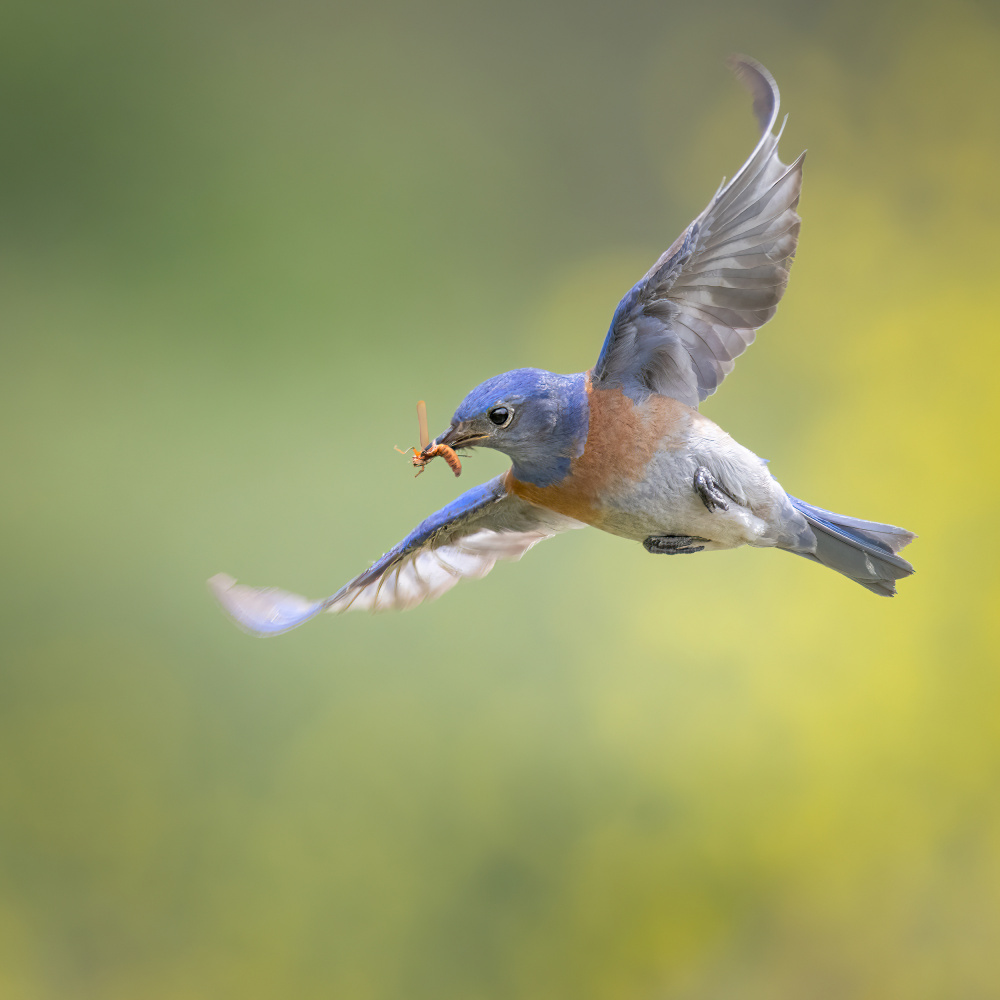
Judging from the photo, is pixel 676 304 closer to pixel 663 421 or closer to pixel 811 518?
pixel 663 421

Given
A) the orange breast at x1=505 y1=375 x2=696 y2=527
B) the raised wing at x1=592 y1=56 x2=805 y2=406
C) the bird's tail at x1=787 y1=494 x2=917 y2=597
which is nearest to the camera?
the raised wing at x1=592 y1=56 x2=805 y2=406

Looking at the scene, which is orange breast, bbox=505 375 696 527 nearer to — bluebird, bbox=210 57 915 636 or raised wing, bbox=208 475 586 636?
bluebird, bbox=210 57 915 636

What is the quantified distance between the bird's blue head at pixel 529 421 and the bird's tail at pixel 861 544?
34 centimetres

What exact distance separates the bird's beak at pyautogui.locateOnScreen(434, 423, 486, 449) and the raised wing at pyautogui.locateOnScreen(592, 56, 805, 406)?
189 millimetres

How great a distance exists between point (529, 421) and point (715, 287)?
11.2 inches

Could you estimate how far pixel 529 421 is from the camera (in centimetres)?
112

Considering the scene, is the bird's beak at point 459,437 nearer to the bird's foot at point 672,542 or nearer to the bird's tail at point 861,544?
the bird's foot at point 672,542

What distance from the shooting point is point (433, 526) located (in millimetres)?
1299

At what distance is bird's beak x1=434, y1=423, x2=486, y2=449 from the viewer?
108cm

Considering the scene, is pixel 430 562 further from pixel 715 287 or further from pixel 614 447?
pixel 715 287

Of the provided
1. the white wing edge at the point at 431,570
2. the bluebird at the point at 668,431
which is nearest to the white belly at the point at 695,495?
the bluebird at the point at 668,431

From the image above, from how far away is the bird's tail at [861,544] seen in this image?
4.28ft

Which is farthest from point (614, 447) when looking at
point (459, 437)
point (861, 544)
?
point (861, 544)

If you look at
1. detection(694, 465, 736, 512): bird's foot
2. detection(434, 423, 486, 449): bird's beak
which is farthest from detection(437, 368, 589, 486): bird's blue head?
detection(694, 465, 736, 512): bird's foot
